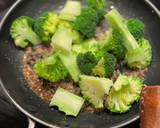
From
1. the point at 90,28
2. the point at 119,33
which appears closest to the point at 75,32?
the point at 90,28

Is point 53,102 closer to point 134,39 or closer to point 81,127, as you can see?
point 81,127

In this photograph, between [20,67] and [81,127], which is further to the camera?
[20,67]

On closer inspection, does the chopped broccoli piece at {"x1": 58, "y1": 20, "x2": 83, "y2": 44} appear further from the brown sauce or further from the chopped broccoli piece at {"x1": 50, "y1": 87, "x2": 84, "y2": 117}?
the chopped broccoli piece at {"x1": 50, "y1": 87, "x2": 84, "y2": 117}

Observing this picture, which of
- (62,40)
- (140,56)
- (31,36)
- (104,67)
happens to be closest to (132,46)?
(140,56)

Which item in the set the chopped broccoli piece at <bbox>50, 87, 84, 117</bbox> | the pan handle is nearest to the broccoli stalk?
the chopped broccoli piece at <bbox>50, 87, 84, 117</bbox>

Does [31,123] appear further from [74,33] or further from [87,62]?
[74,33]

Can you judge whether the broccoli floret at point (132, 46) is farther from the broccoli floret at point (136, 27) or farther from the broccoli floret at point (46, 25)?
the broccoli floret at point (46, 25)

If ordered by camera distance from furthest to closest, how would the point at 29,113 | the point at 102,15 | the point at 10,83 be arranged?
1. the point at 102,15
2. the point at 10,83
3. the point at 29,113
